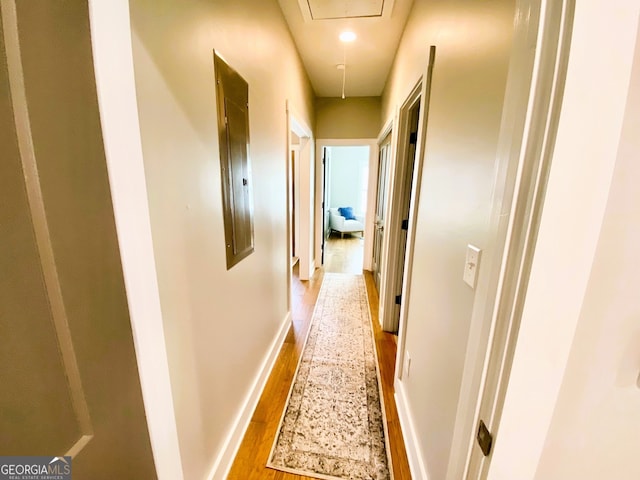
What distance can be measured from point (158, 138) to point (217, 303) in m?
0.70

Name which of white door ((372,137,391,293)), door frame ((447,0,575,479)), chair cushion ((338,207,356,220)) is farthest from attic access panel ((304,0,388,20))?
chair cushion ((338,207,356,220))

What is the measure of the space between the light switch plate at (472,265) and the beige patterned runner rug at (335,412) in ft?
3.66

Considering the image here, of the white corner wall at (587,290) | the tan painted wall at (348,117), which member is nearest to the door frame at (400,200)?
the white corner wall at (587,290)

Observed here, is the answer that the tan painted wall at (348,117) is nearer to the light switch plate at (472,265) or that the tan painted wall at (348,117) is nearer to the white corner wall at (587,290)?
the light switch plate at (472,265)

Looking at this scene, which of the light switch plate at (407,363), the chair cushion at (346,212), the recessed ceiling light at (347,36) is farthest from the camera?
the chair cushion at (346,212)

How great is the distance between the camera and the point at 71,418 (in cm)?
45

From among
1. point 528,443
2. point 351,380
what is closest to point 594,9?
point 528,443

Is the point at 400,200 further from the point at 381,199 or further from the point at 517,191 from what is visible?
the point at 517,191

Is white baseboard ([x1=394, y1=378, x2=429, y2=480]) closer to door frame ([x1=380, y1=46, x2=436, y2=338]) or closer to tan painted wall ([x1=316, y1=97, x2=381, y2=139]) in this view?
door frame ([x1=380, y1=46, x2=436, y2=338])

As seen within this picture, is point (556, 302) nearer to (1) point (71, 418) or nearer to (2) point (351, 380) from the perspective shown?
(1) point (71, 418)

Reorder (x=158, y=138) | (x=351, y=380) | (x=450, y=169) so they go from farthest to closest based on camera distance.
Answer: (x=351, y=380)
(x=450, y=169)
(x=158, y=138)

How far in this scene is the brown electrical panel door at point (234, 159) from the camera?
1116 mm

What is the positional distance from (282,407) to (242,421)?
280 mm

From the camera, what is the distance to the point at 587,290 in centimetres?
45
